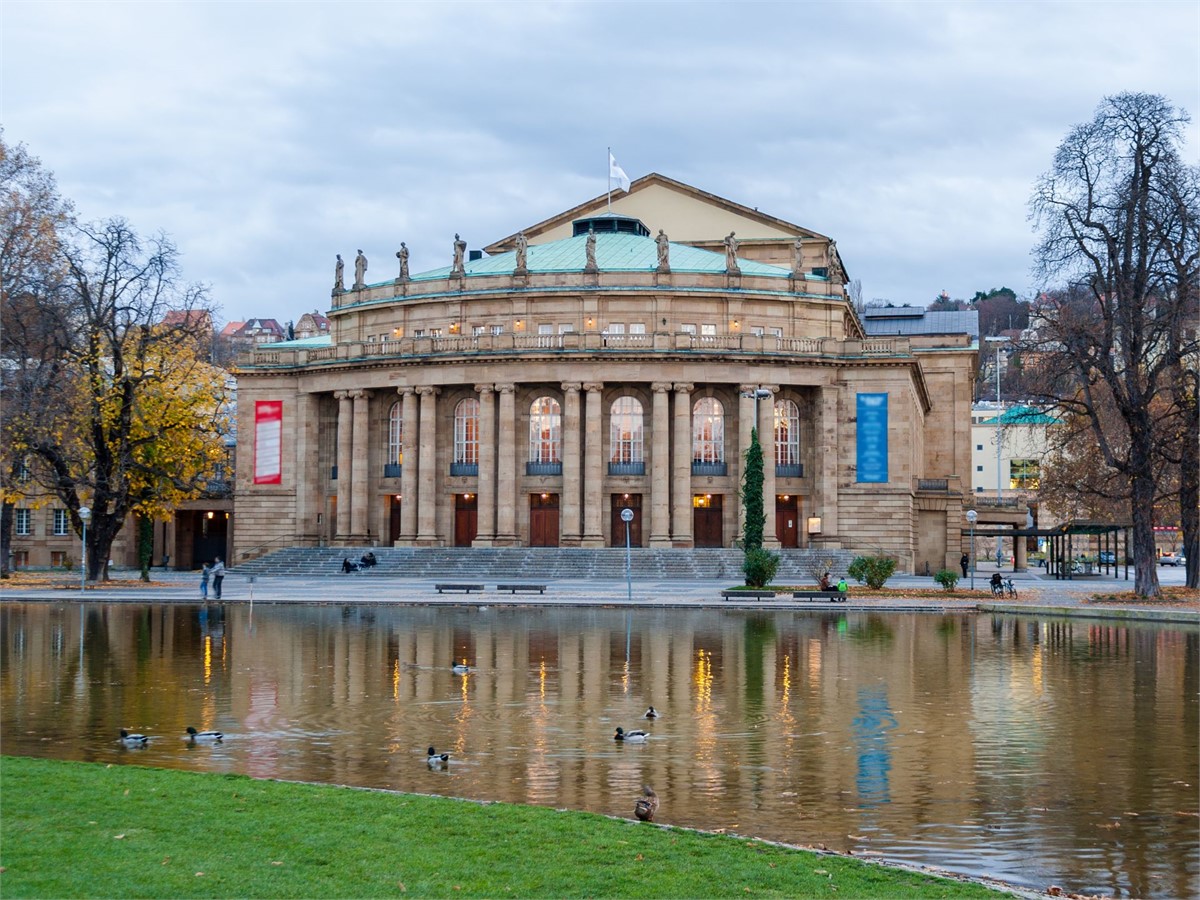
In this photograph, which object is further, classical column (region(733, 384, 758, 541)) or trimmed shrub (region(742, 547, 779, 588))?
classical column (region(733, 384, 758, 541))

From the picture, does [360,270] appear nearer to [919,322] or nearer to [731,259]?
[731,259]

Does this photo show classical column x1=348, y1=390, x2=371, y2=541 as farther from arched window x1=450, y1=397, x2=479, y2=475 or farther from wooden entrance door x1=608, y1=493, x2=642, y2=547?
wooden entrance door x1=608, y1=493, x2=642, y2=547

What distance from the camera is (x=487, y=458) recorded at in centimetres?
8294

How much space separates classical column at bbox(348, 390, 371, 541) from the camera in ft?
282

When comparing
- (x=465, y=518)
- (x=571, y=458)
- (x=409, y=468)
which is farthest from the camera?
(x=465, y=518)

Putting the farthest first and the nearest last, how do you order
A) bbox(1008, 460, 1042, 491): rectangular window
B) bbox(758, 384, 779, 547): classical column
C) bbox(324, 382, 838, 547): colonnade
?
1. bbox(1008, 460, 1042, 491): rectangular window
2. bbox(324, 382, 838, 547): colonnade
3. bbox(758, 384, 779, 547): classical column

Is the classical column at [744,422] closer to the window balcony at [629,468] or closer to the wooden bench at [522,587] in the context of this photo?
the window balcony at [629,468]

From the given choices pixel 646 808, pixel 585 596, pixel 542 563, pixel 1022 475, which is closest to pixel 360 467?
pixel 542 563

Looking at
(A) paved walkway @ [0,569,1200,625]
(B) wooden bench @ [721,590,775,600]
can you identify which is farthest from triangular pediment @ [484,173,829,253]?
(B) wooden bench @ [721,590,775,600]

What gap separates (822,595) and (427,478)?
36628 millimetres

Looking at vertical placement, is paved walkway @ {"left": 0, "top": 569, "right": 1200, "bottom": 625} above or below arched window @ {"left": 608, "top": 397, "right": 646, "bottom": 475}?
below

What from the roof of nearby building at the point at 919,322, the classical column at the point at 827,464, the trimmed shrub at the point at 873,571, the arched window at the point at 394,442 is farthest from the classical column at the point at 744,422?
the roof of nearby building at the point at 919,322

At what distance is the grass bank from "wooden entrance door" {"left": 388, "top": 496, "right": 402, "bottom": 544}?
239 feet

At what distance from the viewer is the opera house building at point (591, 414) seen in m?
81.1
